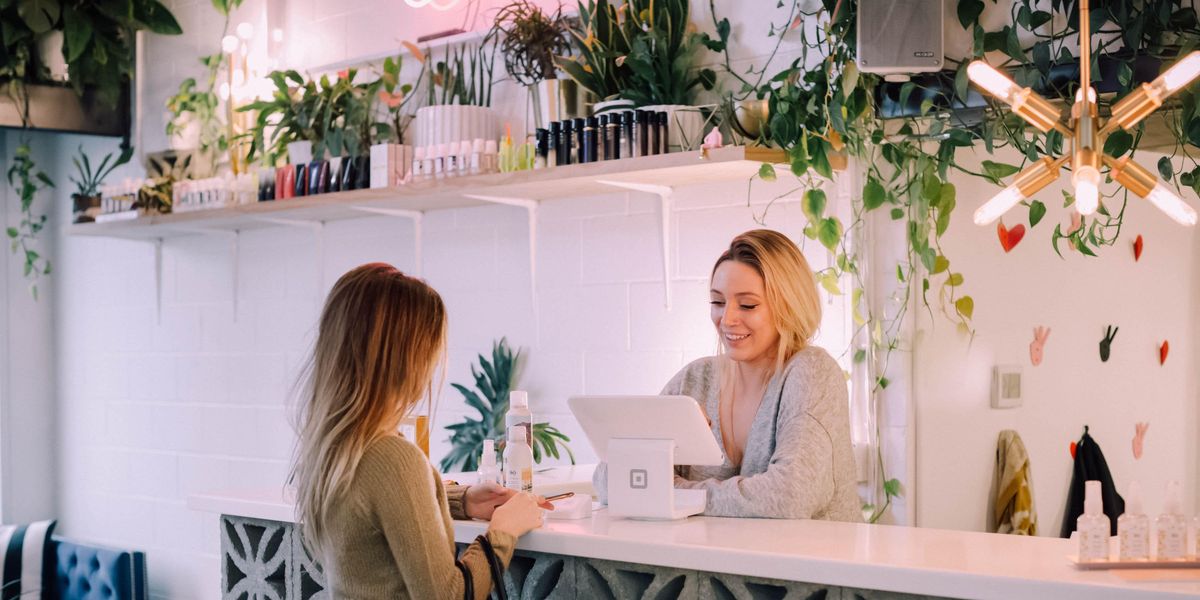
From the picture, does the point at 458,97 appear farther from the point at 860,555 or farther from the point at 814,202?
the point at 860,555

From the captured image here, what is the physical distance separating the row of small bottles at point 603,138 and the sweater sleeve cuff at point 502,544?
1288 mm

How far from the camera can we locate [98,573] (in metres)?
4.51

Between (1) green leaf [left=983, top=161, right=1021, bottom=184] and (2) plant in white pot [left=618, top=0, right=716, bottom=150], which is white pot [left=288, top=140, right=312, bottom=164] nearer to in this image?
(2) plant in white pot [left=618, top=0, right=716, bottom=150]

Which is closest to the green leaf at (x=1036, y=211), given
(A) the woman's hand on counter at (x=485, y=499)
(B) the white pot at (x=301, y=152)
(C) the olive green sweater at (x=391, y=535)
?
(A) the woman's hand on counter at (x=485, y=499)

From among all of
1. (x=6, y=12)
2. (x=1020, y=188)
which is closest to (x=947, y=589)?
(x=1020, y=188)

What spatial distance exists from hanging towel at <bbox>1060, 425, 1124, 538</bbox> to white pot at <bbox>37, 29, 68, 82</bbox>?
3.82 metres

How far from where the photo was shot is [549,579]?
227 centimetres

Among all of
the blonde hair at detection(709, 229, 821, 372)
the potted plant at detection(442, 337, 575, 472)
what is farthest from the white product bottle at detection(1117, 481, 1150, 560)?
the potted plant at detection(442, 337, 575, 472)

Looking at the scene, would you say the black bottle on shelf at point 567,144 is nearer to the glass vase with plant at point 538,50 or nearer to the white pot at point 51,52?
the glass vase with plant at point 538,50

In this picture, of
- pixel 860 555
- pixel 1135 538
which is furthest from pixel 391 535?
pixel 1135 538

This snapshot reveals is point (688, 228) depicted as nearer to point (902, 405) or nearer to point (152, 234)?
point (902, 405)

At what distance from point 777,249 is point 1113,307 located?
193 centimetres

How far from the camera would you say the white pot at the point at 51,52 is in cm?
471

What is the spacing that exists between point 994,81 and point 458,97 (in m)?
1.92
